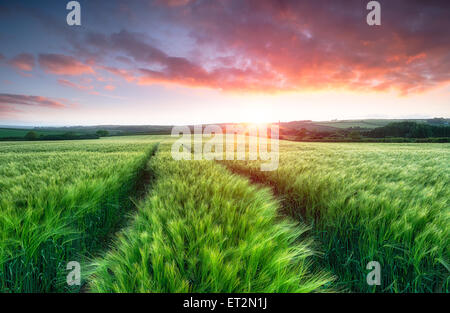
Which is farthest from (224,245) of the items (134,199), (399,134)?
(399,134)

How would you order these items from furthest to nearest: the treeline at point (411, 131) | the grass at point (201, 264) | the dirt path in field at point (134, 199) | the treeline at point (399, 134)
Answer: the treeline at point (411, 131), the treeline at point (399, 134), the dirt path in field at point (134, 199), the grass at point (201, 264)

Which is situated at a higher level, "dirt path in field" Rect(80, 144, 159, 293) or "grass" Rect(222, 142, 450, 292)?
"grass" Rect(222, 142, 450, 292)

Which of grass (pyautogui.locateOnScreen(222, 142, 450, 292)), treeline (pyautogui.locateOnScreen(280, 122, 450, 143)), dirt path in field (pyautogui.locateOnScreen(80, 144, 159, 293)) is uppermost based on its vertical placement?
treeline (pyautogui.locateOnScreen(280, 122, 450, 143))

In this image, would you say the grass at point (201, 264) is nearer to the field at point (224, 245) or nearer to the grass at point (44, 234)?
the field at point (224, 245)

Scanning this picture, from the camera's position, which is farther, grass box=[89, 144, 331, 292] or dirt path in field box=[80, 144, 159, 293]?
dirt path in field box=[80, 144, 159, 293]

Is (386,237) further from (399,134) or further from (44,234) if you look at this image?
(399,134)

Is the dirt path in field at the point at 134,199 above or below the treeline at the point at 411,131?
below

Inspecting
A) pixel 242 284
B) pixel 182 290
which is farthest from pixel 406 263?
pixel 182 290

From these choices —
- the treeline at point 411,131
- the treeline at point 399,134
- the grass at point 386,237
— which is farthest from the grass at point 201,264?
the treeline at point 411,131

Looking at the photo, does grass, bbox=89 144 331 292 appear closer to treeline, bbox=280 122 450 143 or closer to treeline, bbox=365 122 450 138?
treeline, bbox=280 122 450 143

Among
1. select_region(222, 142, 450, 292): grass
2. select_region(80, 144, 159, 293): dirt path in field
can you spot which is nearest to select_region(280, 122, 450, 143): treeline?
select_region(80, 144, 159, 293): dirt path in field

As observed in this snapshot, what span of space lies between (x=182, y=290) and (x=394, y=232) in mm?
2052
